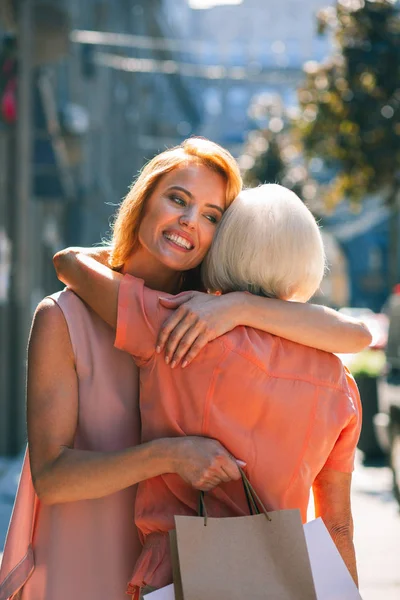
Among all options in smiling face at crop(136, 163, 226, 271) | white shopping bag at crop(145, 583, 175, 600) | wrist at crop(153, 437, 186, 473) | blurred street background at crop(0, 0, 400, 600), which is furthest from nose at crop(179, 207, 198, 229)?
blurred street background at crop(0, 0, 400, 600)

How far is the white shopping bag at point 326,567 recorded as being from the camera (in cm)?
241

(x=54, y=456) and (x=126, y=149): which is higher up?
(x=54, y=456)

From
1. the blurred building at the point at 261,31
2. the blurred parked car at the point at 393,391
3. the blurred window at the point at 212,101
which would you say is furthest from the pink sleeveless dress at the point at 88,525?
the blurred building at the point at 261,31

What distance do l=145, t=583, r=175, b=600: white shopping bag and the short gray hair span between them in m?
0.78

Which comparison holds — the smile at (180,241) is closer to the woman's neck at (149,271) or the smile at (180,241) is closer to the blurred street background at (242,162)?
the woman's neck at (149,271)

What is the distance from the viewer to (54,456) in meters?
2.51

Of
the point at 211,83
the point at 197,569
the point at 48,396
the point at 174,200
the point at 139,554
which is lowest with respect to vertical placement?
the point at 211,83

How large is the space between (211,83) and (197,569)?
224 feet

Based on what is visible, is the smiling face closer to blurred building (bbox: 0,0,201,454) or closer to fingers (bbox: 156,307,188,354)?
fingers (bbox: 156,307,188,354)

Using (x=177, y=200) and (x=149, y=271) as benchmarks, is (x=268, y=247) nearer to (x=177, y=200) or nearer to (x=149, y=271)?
(x=177, y=200)

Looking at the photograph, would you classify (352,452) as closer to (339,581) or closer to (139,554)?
(339,581)

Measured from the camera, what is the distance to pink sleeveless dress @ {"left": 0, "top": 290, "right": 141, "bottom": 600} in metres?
2.64

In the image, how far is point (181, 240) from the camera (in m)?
2.75

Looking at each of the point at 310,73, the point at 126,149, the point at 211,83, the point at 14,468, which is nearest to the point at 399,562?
the point at 14,468
